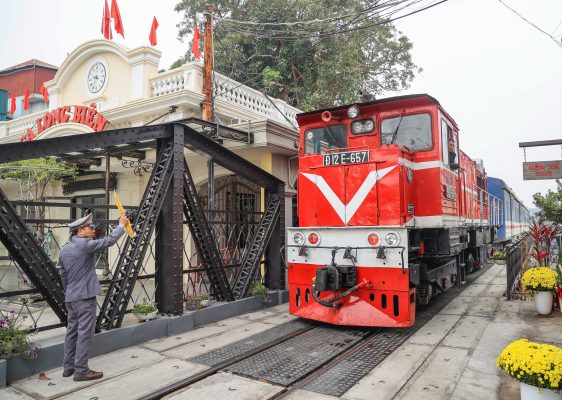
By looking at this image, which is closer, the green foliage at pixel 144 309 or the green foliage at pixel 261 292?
the green foliage at pixel 144 309

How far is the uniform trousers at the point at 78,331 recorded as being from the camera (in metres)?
4.48

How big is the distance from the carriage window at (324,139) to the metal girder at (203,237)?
7.60 feet

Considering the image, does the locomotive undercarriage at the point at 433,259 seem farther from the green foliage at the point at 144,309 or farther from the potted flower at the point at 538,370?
the green foliage at the point at 144,309

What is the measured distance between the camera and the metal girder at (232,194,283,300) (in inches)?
315

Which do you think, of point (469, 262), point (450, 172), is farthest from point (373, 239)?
point (469, 262)

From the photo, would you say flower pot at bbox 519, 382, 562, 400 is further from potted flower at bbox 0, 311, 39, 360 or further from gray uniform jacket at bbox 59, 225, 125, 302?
potted flower at bbox 0, 311, 39, 360

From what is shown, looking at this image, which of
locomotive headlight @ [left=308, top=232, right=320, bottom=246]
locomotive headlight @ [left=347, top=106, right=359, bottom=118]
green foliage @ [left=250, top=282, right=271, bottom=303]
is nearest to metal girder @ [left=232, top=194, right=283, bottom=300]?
green foliage @ [left=250, top=282, right=271, bottom=303]

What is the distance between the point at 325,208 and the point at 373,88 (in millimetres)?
18537

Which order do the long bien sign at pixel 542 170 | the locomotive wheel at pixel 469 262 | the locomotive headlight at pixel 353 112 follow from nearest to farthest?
the locomotive headlight at pixel 353 112, the long bien sign at pixel 542 170, the locomotive wheel at pixel 469 262

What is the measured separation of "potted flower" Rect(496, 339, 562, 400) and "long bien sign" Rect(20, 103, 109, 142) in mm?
11541

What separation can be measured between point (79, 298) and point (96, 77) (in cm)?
1133

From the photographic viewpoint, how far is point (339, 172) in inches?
260

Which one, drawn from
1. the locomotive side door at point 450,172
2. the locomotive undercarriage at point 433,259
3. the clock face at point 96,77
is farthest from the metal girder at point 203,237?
the clock face at point 96,77

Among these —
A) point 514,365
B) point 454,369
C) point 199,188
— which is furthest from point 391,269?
point 199,188
